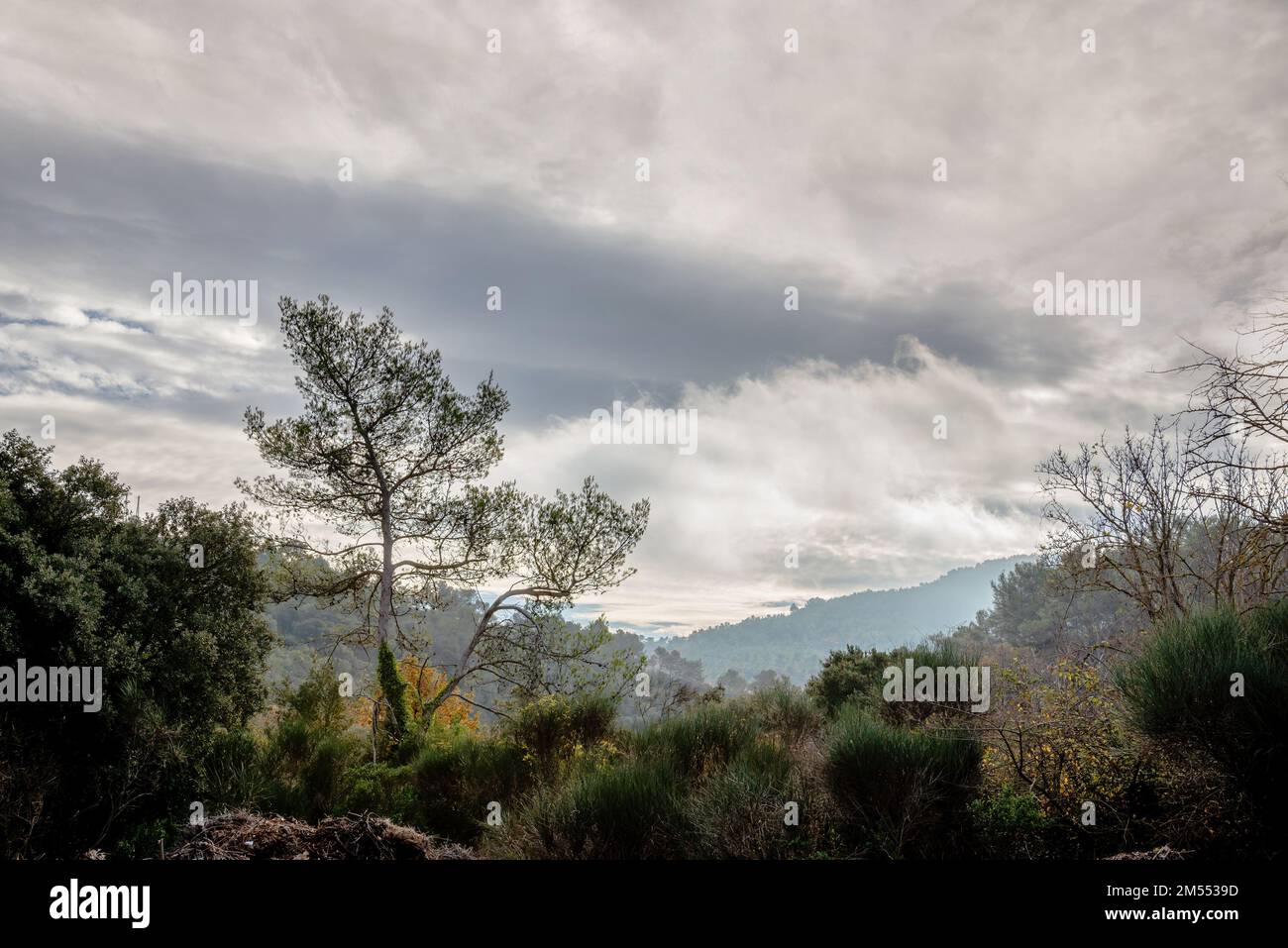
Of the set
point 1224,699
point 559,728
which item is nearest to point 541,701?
point 559,728

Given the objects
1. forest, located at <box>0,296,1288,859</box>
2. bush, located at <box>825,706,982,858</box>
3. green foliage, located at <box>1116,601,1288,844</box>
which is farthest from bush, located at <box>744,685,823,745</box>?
green foliage, located at <box>1116,601,1288,844</box>

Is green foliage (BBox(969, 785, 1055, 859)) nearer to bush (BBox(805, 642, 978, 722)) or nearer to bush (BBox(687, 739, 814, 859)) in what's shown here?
bush (BBox(687, 739, 814, 859))

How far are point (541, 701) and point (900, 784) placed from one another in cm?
775

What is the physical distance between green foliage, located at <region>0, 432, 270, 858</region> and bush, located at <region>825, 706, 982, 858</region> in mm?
11990

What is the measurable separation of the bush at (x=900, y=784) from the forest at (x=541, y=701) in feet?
0.11

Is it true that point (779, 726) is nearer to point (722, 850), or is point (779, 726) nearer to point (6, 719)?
point (722, 850)

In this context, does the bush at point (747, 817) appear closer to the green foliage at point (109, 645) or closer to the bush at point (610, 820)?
the bush at point (610, 820)

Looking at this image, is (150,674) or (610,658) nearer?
(150,674)

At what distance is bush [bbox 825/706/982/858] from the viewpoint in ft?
23.1

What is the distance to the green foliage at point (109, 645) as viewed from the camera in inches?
461
